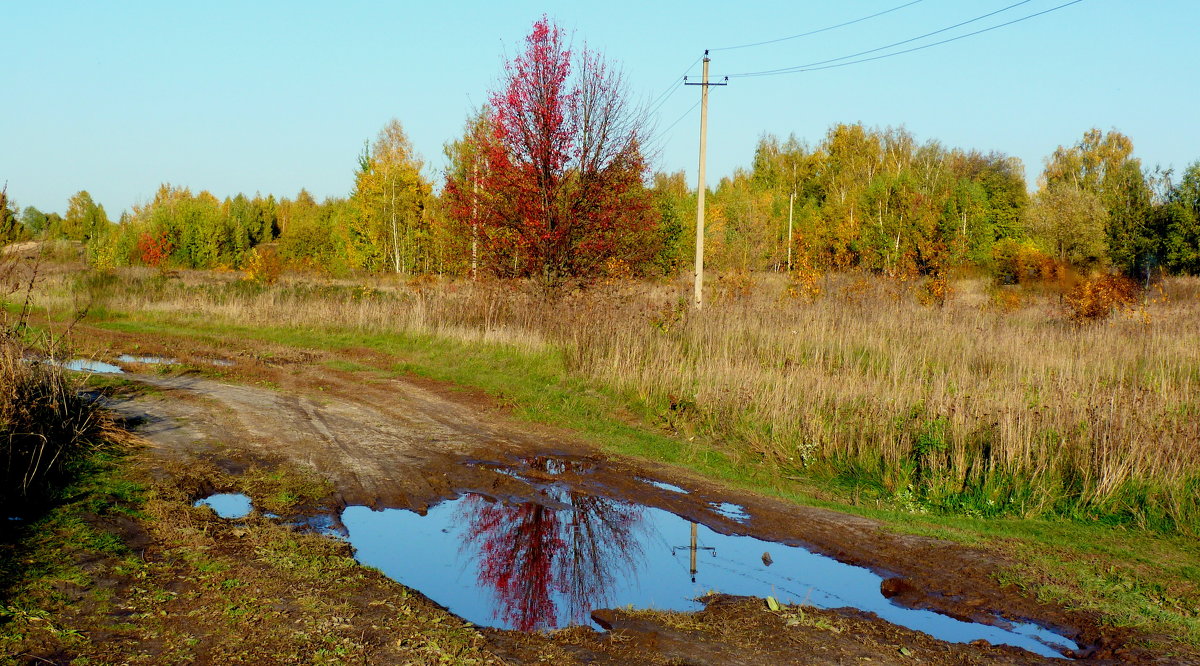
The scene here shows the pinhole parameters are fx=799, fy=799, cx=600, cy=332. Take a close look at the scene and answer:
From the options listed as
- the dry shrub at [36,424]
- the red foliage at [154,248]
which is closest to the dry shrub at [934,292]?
the dry shrub at [36,424]

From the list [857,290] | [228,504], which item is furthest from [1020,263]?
[228,504]

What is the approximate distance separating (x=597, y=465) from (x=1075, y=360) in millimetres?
9157

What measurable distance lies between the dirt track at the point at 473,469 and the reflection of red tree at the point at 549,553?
0.41 m

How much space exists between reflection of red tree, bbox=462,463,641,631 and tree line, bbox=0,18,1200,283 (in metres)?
5.53

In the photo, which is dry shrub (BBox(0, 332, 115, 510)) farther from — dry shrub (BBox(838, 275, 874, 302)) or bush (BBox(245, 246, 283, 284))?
bush (BBox(245, 246, 283, 284))

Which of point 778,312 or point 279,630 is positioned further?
point 778,312

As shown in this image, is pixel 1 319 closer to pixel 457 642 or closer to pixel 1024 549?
pixel 457 642

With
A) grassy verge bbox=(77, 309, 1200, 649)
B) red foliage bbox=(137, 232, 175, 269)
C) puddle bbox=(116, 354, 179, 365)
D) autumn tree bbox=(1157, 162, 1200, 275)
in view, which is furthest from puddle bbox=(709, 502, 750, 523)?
red foliage bbox=(137, 232, 175, 269)

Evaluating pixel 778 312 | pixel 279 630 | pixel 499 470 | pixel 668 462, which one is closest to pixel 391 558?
pixel 279 630

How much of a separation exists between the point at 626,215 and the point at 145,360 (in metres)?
10.5

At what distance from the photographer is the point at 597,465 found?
28.4 feet

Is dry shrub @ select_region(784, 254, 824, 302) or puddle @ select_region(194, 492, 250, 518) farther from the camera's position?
dry shrub @ select_region(784, 254, 824, 302)

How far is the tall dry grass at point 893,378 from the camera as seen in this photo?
24.8 feet

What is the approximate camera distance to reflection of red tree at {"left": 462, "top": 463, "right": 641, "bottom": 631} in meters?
5.13
